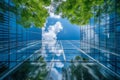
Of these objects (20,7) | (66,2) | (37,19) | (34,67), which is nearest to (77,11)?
(66,2)

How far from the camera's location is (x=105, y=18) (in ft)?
62.6

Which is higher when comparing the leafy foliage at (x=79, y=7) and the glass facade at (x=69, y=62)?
the leafy foliage at (x=79, y=7)

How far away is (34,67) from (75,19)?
20.1 feet

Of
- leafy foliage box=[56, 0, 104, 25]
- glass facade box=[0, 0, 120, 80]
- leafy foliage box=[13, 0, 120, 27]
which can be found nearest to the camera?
glass facade box=[0, 0, 120, 80]

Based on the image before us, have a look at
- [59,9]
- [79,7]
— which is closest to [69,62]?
[79,7]

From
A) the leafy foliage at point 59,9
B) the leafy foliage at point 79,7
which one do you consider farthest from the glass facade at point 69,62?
the leafy foliage at point 79,7

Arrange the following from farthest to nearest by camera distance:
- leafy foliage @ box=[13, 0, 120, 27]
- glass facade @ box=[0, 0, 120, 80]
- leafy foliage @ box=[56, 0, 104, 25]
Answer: leafy foliage @ box=[13, 0, 120, 27] < leafy foliage @ box=[56, 0, 104, 25] < glass facade @ box=[0, 0, 120, 80]

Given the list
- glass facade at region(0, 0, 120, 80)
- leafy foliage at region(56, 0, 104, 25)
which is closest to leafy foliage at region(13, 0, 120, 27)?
leafy foliage at region(56, 0, 104, 25)

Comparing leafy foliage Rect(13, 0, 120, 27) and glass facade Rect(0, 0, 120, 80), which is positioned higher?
leafy foliage Rect(13, 0, 120, 27)

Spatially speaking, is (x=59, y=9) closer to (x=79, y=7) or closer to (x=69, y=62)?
(x=79, y=7)

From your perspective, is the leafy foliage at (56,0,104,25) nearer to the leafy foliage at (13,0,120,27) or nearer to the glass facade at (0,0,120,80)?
the leafy foliage at (13,0,120,27)

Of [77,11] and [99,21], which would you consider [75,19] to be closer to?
[77,11]

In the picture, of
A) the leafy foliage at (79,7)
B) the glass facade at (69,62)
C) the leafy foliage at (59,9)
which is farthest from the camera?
the leafy foliage at (59,9)

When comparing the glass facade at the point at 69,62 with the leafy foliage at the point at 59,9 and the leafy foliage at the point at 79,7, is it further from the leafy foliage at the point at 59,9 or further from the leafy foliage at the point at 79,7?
the leafy foliage at the point at 79,7
